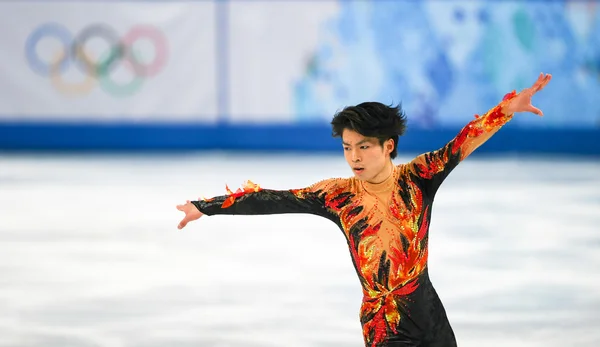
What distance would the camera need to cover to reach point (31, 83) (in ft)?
37.6

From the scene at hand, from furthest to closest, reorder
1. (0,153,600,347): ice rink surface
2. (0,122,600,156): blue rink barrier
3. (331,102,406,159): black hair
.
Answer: (0,122,600,156): blue rink barrier → (0,153,600,347): ice rink surface → (331,102,406,159): black hair

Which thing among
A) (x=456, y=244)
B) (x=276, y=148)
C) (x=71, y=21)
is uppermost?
(x=71, y=21)

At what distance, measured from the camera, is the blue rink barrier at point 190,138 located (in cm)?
1130

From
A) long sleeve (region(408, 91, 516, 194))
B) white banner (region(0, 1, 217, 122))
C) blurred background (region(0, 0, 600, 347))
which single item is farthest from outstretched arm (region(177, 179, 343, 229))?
white banner (region(0, 1, 217, 122))

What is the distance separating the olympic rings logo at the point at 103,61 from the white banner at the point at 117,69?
0.4 inches

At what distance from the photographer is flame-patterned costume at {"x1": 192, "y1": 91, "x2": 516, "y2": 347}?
2705mm

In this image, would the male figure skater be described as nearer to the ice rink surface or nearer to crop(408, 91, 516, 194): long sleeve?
crop(408, 91, 516, 194): long sleeve

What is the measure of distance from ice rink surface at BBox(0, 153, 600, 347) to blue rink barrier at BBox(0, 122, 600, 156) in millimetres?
2445

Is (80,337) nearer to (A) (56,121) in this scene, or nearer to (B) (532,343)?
(B) (532,343)

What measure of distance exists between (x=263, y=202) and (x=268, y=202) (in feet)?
0.05

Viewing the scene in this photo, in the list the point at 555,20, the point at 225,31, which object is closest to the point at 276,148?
the point at 225,31

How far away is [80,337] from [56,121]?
26.7ft

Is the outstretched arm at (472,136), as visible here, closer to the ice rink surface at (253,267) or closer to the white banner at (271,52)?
the ice rink surface at (253,267)

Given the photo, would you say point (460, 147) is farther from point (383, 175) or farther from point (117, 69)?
point (117, 69)
